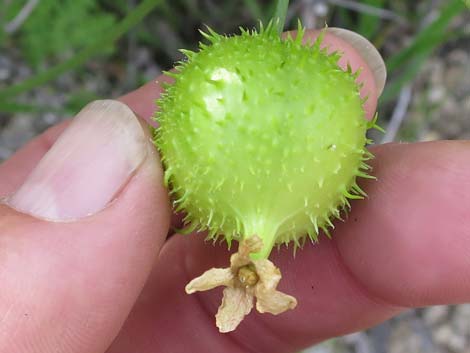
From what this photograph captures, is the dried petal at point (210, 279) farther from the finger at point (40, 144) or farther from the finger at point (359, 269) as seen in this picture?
the finger at point (40, 144)

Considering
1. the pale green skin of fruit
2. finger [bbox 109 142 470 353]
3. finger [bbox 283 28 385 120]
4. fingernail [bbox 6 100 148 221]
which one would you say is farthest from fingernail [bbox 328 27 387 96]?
fingernail [bbox 6 100 148 221]

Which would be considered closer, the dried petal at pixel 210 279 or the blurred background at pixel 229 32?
the dried petal at pixel 210 279

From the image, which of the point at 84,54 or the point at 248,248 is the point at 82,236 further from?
the point at 84,54

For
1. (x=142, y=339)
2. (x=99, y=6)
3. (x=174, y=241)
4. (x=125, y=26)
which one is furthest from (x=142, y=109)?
(x=99, y=6)

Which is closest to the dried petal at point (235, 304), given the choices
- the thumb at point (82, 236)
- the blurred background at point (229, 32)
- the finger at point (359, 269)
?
the thumb at point (82, 236)

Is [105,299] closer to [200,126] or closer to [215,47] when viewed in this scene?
[200,126]

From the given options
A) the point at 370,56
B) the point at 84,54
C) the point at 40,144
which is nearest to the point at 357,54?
the point at 370,56
